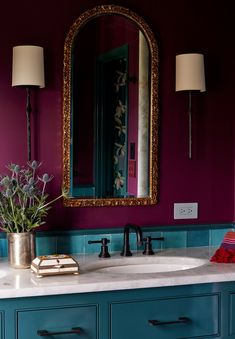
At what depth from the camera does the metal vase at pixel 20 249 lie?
2604mm

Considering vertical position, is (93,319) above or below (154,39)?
below

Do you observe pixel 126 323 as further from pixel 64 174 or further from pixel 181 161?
pixel 181 161

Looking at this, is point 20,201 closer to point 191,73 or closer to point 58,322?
point 58,322

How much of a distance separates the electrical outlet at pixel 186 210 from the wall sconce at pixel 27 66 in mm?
972

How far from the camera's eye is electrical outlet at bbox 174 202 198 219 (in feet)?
10.3

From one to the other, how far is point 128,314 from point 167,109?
1159mm

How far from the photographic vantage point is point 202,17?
313cm

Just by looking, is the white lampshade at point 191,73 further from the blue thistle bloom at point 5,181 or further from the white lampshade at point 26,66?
the blue thistle bloom at point 5,181

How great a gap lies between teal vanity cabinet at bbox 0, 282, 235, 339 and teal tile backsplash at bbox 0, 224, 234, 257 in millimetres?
588

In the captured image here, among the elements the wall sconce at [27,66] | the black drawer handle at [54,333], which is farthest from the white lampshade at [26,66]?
the black drawer handle at [54,333]

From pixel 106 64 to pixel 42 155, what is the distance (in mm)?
554

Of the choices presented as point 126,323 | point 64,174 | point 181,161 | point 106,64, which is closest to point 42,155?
point 64,174

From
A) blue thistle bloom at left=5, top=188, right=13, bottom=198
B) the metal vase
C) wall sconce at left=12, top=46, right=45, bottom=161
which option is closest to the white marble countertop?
the metal vase

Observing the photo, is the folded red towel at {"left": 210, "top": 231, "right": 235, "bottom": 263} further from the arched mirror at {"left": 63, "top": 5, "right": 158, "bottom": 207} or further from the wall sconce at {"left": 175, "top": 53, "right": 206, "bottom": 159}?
the wall sconce at {"left": 175, "top": 53, "right": 206, "bottom": 159}
